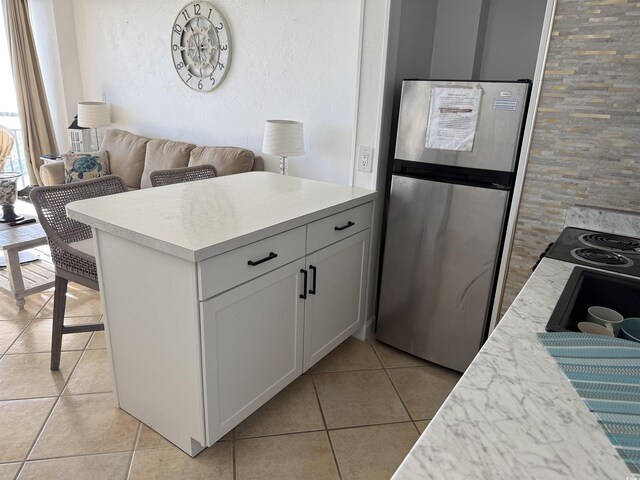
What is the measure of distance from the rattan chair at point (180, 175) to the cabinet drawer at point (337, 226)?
0.92 metres

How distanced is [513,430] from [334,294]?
151 centimetres

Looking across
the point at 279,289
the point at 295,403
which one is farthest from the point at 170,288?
the point at 295,403

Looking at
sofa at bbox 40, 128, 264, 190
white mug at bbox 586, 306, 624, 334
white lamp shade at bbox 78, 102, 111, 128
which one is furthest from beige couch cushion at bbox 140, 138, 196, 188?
white mug at bbox 586, 306, 624, 334

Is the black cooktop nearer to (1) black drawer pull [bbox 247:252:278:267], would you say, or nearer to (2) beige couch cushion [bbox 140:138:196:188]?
(1) black drawer pull [bbox 247:252:278:267]

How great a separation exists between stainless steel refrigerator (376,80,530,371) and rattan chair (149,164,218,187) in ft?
3.52

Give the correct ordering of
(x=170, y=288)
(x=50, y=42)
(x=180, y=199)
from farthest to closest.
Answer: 1. (x=50, y=42)
2. (x=180, y=199)
3. (x=170, y=288)

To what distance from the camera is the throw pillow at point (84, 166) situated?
397 centimetres

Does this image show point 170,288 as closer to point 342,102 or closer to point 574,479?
point 574,479

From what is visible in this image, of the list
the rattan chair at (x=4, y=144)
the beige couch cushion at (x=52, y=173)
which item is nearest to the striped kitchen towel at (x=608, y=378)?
the beige couch cushion at (x=52, y=173)

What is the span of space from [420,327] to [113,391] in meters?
1.53

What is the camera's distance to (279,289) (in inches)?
68.9

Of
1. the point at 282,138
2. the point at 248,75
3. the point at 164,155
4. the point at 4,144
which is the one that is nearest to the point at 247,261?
the point at 282,138

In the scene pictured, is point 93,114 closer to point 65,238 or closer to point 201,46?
point 201,46

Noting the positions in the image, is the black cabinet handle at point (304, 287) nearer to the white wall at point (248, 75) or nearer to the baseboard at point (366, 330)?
the baseboard at point (366, 330)
